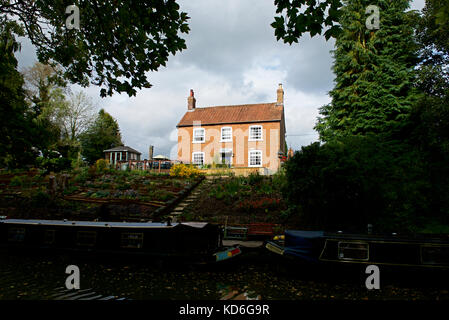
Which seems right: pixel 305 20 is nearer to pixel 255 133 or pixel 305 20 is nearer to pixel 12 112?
pixel 12 112

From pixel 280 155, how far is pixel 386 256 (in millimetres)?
21642

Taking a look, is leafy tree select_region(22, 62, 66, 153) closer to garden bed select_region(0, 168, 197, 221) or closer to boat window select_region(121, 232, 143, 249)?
garden bed select_region(0, 168, 197, 221)

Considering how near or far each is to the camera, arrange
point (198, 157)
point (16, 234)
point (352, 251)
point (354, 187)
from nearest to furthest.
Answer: point (352, 251) < point (354, 187) < point (16, 234) < point (198, 157)

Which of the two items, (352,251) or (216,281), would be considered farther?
A: (352,251)

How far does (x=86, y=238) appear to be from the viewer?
902 centimetres

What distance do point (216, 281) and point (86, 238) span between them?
4778 mm

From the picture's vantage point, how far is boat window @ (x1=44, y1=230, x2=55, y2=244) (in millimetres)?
9352

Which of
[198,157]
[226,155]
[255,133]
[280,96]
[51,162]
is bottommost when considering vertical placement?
[51,162]

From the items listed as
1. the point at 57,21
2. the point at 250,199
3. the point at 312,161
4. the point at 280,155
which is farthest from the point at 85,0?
the point at 280,155

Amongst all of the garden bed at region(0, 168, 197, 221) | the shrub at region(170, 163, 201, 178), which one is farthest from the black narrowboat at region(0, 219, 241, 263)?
the shrub at region(170, 163, 201, 178)

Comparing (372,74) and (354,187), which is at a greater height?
(372,74)

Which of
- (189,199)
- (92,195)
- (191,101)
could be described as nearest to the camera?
(189,199)

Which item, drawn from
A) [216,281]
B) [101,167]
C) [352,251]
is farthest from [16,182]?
[352,251]

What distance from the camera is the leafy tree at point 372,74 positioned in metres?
15.9
